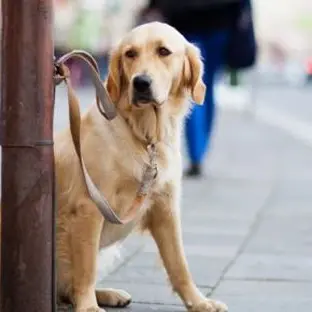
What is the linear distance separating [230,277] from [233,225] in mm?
1826

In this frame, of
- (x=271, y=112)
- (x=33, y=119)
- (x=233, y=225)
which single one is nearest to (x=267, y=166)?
(x=233, y=225)

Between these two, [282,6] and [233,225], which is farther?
[282,6]

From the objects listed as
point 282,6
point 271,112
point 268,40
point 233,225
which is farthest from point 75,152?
point 282,6

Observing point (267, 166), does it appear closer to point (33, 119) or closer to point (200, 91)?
point (200, 91)

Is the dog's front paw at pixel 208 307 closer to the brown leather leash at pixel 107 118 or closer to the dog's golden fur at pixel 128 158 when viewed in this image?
the dog's golden fur at pixel 128 158

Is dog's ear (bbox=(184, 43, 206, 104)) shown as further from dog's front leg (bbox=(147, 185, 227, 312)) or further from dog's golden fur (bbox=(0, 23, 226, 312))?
dog's front leg (bbox=(147, 185, 227, 312))

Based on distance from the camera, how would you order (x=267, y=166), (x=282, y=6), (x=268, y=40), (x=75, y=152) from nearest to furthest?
(x=75, y=152), (x=267, y=166), (x=268, y=40), (x=282, y=6)

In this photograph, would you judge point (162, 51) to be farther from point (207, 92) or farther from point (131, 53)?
point (207, 92)

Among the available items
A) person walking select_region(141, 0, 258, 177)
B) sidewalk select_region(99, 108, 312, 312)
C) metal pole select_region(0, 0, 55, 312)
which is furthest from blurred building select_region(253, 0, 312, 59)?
metal pole select_region(0, 0, 55, 312)

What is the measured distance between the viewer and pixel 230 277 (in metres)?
5.15

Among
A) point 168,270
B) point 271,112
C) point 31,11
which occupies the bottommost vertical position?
point 271,112

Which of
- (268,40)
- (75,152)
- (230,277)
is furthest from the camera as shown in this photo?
(268,40)

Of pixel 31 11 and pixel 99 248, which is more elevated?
pixel 31 11

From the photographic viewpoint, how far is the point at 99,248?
4281 mm
